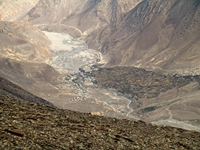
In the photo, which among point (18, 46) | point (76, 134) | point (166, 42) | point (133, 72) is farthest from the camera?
point (166, 42)

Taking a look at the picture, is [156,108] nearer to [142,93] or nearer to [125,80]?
[142,93]

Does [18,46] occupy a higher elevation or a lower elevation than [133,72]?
lower

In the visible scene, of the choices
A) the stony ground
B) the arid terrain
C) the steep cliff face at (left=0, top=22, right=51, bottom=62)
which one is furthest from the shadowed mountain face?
the stony ground

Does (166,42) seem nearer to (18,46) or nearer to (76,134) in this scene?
(18,46)

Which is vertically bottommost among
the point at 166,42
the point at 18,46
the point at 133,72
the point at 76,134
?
the point at 76,134

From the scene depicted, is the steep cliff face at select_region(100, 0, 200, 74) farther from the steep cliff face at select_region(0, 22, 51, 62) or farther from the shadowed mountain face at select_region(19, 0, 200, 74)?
the steep cliff face at select_region(0, 22, 51, 62)

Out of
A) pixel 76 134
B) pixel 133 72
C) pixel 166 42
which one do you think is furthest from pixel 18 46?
pixel 76 134

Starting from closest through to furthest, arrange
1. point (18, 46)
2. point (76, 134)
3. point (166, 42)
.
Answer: point (76, 134) < point (18, 46) < point (166, 42)

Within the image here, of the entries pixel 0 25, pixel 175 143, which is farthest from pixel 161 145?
pixel 0 25
